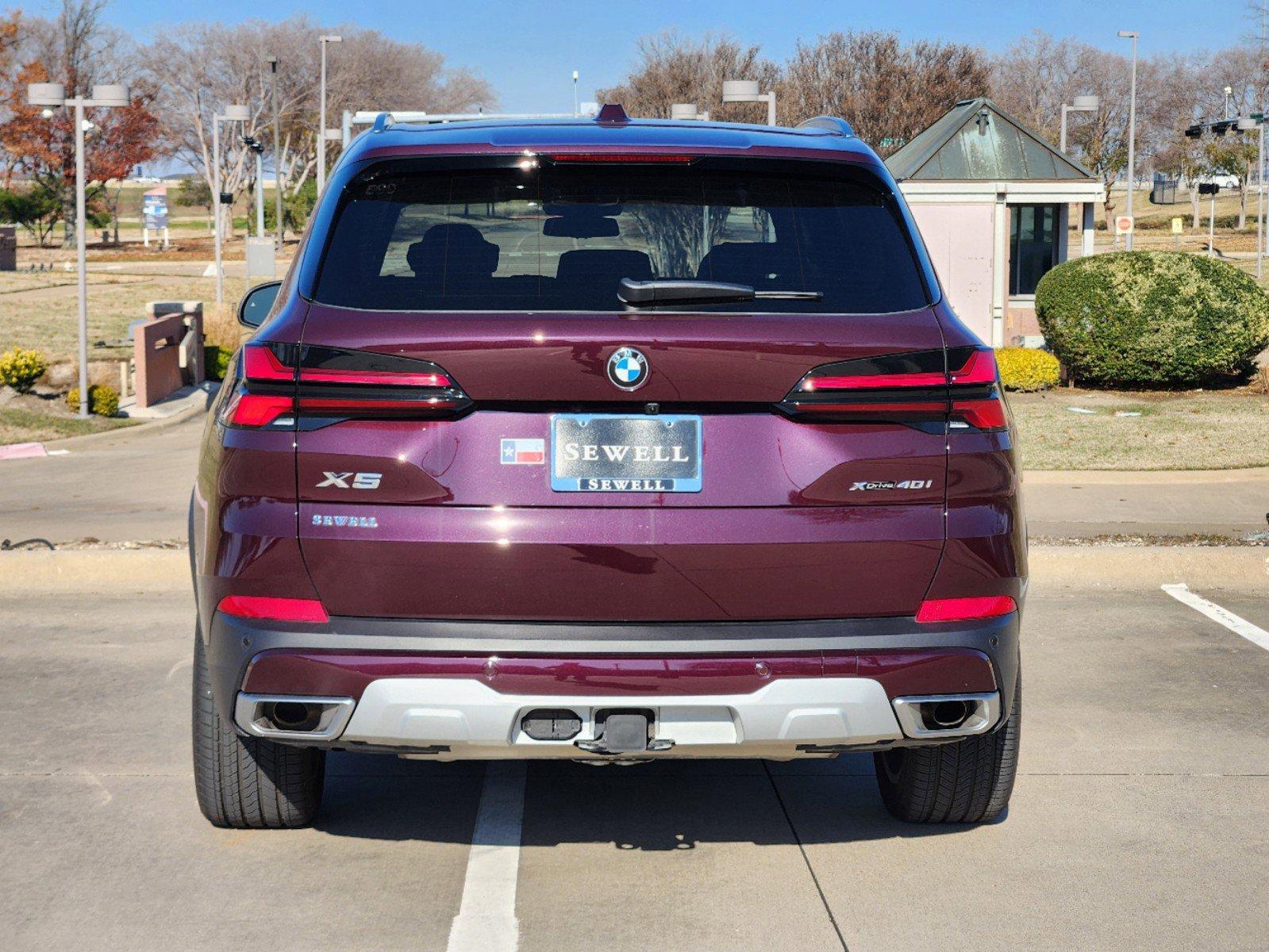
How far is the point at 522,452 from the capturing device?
12.1ft

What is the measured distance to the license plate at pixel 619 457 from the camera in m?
3.69

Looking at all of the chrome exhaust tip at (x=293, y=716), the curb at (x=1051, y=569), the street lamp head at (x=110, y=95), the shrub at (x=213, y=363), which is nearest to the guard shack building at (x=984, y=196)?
the shrub at (x=213, y=363)

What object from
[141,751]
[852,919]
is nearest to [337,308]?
[852,919]

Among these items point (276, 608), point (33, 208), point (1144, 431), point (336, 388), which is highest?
point (33, 208)

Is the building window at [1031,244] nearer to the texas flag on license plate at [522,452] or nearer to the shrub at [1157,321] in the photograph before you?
the shrub at [1157,321]

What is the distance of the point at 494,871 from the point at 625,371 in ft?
5.12

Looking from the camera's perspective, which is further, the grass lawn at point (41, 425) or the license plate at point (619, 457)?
the grass lawn at point (41, 425)

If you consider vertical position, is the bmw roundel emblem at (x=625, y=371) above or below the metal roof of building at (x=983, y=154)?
below

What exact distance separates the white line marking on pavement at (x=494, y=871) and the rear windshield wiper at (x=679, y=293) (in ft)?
5.24

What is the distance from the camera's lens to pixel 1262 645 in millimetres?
7191

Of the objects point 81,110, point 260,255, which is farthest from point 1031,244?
point 81,110

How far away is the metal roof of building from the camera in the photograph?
26922mm

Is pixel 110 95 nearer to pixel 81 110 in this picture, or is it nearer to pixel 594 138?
pixel 81 110

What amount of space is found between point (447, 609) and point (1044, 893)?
183cm
